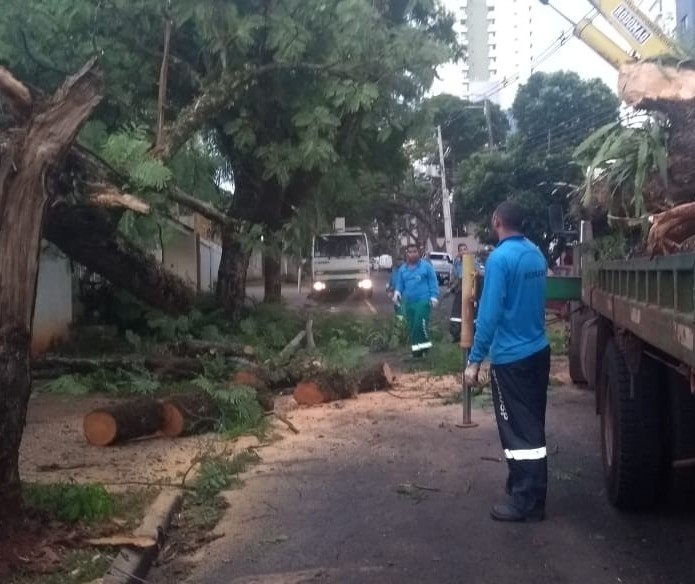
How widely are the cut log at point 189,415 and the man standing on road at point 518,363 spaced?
3.83m

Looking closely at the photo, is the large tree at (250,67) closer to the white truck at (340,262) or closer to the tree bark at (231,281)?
the tree bark at (231,281)

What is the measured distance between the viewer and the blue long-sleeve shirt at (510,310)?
635cm

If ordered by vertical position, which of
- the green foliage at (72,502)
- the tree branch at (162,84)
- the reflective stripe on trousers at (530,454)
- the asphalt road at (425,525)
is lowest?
the asphalt road at (425,525)

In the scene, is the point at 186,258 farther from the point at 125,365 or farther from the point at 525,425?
the point at 525,425

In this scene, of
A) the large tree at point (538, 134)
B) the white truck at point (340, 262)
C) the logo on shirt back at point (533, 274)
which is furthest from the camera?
→ the white truck at point (340, 262)

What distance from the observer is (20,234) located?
19.0 ft

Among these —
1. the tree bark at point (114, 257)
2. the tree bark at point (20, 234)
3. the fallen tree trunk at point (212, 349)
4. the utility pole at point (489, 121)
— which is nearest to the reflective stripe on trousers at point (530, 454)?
the tree bark at point (20, 234)

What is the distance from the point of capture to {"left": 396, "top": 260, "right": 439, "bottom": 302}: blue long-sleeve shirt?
50.8 feet

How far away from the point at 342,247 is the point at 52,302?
17335mm

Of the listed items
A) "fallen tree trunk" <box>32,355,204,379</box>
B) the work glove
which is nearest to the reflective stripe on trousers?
the work glove

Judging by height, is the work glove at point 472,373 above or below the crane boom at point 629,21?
below

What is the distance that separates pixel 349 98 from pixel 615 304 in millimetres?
8868

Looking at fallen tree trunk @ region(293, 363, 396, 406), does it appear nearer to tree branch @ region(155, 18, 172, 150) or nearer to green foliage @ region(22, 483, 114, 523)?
tree branch @ region(155, 18, 172, 150)

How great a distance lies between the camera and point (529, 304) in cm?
643
